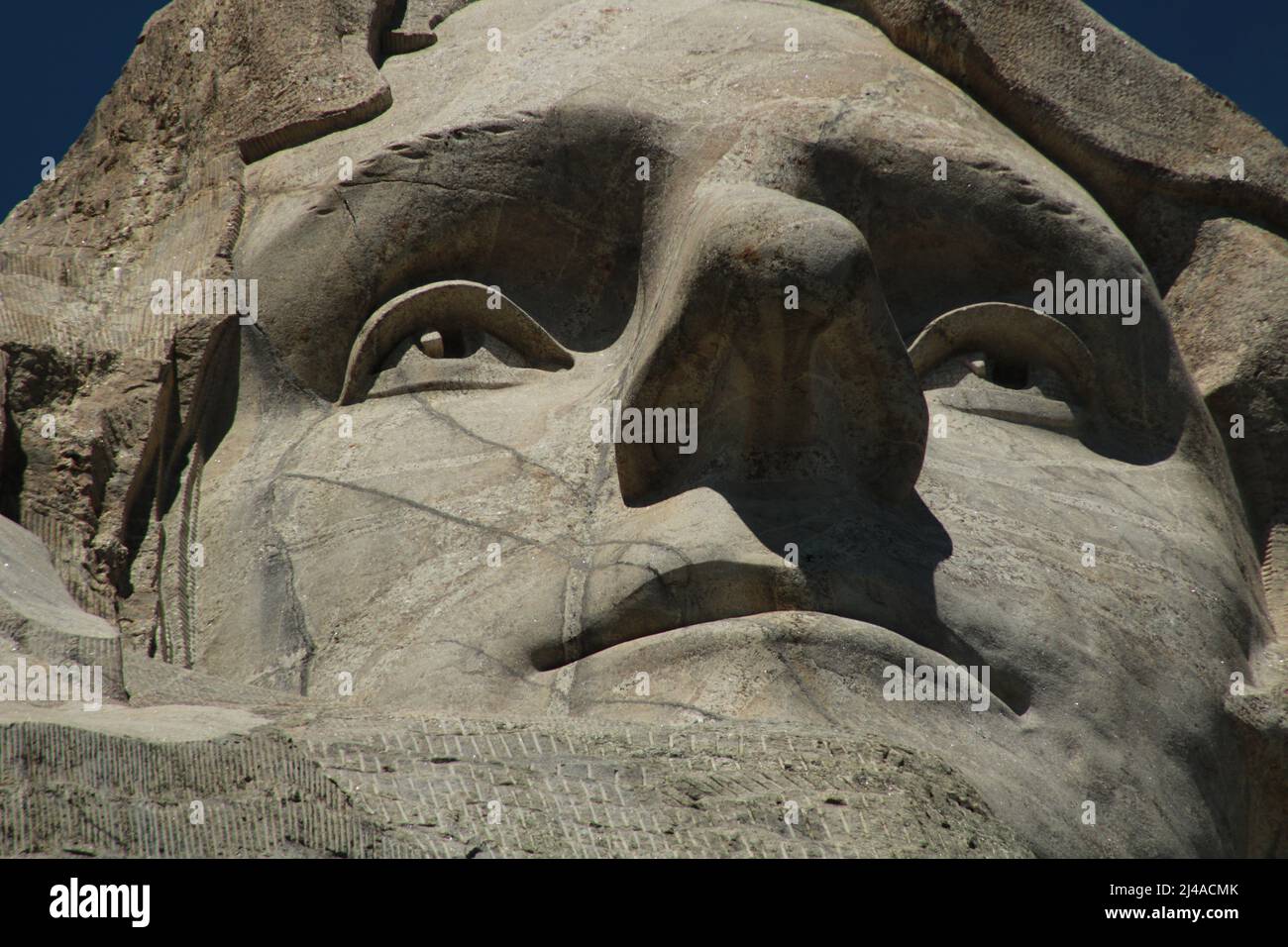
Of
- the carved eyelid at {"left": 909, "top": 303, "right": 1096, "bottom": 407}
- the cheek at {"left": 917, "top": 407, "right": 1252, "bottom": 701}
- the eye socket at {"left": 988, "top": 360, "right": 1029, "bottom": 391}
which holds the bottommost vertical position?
the cheek at {"left": 917, "top": 407, "right": 1252, "bottom": 701}

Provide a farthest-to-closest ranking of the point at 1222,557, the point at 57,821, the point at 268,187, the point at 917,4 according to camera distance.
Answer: the point at 917,4, the point at 268,187, the point at 1222,557, the point at 57,821

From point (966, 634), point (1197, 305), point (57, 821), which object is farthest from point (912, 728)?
point (1197, 305)

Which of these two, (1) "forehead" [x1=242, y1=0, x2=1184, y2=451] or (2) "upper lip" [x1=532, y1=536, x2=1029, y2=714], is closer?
(2) "upper lip" [x1=532, y1=536, x2=1029, y2=714]

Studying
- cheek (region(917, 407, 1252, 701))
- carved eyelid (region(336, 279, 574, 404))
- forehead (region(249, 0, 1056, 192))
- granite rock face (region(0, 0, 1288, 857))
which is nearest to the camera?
granite rock face (region(0, 0, 1288, 857))

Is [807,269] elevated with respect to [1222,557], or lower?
elevated

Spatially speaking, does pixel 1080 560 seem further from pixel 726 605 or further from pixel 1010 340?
pixel 726 605

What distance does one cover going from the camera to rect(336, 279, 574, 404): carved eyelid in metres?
4.35

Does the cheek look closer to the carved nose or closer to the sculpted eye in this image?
the sculpted eye

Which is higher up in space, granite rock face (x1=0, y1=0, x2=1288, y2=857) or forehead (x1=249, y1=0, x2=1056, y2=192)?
forehead (x1=249, y1=0, x2=1056, y2=192)

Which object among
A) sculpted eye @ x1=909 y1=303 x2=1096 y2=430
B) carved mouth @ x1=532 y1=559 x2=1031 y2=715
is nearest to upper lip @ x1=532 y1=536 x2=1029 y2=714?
carved mouth @ x1=532 y1=559 x2=1031 y2=715

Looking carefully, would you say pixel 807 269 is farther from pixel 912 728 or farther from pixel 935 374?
pixel 935 374

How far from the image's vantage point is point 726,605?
3.46 meters

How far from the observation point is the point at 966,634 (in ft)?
12.0

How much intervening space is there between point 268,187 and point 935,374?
4.63ft
